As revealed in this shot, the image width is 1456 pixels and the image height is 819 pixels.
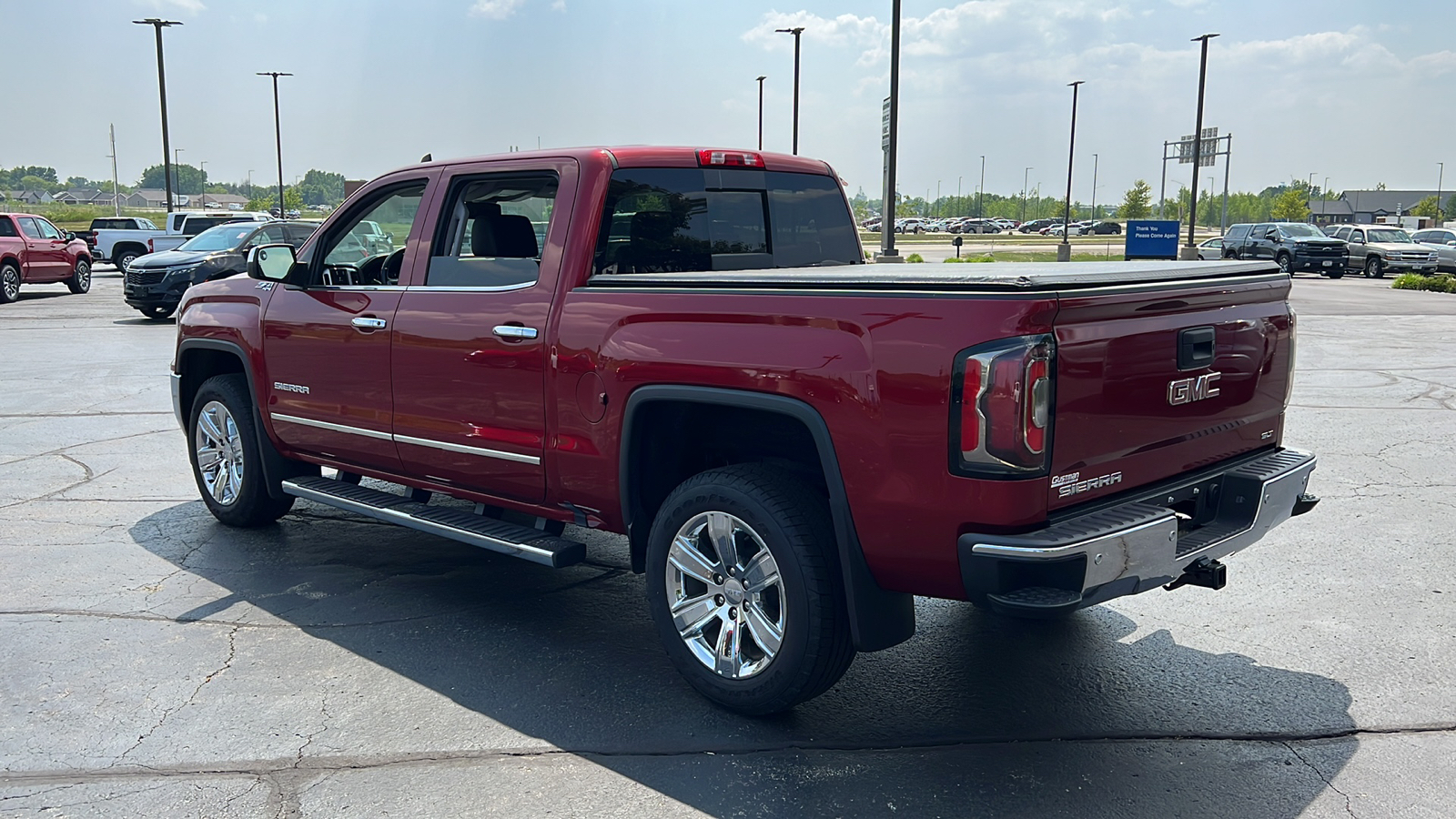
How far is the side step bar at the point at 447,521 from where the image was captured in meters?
4.53

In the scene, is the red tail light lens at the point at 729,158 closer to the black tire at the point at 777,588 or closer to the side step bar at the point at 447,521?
the black tire at the point at 777,588

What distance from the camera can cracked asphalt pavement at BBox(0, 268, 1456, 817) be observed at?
3.48 metres

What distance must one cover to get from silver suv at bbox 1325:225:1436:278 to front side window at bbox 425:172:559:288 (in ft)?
119

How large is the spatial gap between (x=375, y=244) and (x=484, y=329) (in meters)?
1.42

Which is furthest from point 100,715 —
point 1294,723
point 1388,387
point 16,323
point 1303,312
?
point 1303,312

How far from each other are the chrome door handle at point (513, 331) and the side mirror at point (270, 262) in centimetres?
172

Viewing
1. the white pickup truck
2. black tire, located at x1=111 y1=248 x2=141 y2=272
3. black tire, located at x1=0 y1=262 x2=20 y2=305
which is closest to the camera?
black tire, located at x1=0 y1=262 x2=20 y2=305

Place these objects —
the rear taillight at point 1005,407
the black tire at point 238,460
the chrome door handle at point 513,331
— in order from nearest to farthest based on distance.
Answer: the rear taillight at point 1005,407 → the chrome door handle at point 513,331 → the black tire at point 238,460

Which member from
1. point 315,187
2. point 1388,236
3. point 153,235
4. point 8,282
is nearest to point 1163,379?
point 8,282

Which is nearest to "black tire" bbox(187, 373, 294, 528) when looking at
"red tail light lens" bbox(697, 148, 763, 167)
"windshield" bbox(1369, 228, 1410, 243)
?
"red tail light lens" bbox(697, 148, 763, 167)

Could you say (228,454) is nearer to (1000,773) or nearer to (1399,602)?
(1000,773)

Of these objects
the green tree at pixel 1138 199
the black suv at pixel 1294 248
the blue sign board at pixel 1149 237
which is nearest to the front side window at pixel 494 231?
the blue sign board at pixel 1149 237

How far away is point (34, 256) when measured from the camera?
24.8m

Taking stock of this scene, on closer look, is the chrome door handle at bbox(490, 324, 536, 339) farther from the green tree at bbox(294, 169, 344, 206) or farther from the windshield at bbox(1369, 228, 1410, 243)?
the green tree at bbox(294, 169, 344, 206)
